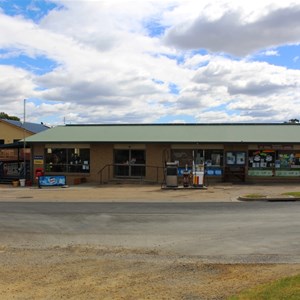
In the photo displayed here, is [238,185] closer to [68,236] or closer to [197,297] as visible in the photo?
[68,236]

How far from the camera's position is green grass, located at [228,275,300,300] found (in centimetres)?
559

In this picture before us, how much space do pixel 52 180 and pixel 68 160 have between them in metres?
3.13

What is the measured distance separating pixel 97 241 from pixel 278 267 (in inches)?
187

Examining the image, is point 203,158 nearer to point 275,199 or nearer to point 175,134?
point 175,134

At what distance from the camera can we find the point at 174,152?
31.2m

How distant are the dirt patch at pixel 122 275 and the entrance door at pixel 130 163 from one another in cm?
2169

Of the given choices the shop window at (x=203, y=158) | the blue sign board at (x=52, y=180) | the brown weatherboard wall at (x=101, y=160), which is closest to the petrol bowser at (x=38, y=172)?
the blue sign board at (x=52, y=180)

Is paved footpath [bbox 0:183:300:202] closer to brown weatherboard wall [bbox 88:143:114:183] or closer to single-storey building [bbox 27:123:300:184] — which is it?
single-storey building [bbox 27:123:300:184]

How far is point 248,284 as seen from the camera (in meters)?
6.77

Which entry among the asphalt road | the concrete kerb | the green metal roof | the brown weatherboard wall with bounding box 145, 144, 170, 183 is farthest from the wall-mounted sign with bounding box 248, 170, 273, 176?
the asphalt road

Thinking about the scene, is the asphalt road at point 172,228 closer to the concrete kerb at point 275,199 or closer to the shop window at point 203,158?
the concrete kerb at point 275,199

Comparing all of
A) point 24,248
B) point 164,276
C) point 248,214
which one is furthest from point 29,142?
point 164,276

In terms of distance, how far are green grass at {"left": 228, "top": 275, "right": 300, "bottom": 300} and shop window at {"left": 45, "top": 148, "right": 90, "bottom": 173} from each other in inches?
1053

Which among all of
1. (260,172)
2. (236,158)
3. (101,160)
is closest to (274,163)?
(260,172)
